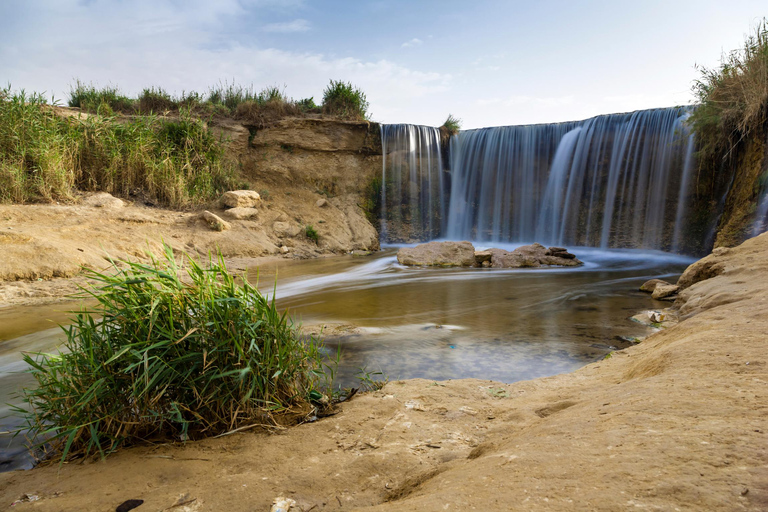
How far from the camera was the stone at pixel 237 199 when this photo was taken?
35.0 feet

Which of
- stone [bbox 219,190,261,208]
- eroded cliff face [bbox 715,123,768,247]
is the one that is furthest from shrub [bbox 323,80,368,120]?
eroded cliff face [bbox 715,123,768,247]

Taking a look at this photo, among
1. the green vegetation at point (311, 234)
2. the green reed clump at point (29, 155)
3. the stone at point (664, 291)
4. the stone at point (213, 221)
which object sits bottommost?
the stone at point (664, 291)

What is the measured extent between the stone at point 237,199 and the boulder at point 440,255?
411 centimetres

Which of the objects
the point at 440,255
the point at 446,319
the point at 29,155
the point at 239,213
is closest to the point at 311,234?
the point at 239,213

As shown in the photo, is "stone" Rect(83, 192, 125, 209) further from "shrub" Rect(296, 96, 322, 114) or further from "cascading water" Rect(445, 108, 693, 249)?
"cascading water" Rect(445, 108, 693, 249)

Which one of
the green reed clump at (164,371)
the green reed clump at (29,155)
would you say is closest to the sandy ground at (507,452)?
the green reed clump at (164,371)

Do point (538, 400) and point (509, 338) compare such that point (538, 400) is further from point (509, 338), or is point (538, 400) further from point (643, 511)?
point (509, 338)

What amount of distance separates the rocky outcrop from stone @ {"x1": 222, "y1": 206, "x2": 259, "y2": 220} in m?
3.86

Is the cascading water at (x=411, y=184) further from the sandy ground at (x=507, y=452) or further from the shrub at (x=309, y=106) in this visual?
the sandy ground at (x=507, y=452)

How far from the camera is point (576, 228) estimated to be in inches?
529

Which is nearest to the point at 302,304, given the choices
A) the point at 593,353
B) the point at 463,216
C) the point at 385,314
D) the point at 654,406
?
the point at 385,314

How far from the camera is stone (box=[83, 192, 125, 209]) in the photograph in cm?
841

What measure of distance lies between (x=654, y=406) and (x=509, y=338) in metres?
2.84

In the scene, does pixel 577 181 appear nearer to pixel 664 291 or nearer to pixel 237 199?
pixel 664 291
